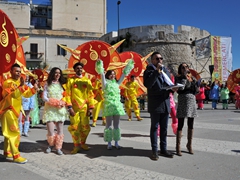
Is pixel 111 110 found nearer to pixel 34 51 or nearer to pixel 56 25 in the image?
pixel 34 51

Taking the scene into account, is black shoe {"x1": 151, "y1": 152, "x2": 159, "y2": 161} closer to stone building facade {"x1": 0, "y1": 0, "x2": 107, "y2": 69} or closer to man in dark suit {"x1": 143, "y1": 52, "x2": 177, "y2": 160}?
man in dark suit {"x1": 143, "y1": 52, "x2": 177, "y2": 160}

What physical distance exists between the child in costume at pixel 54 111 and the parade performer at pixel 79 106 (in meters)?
0.18

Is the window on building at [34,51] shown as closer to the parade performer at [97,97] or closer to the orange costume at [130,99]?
the orange costume at [130,99]

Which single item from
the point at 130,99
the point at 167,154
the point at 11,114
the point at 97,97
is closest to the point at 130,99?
the point at 130,99

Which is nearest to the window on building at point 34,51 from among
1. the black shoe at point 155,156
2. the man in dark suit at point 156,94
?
the man in dark suit at point 156,94

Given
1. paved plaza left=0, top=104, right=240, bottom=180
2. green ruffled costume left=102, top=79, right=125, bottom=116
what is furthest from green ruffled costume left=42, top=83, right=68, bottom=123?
green ruffled costume left=102, top=79, right=125, bottom=116

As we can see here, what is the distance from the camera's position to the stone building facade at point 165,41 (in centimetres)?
3127

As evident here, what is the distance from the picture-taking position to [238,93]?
16.3 meters

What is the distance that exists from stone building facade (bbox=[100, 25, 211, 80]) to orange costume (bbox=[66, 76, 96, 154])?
2616 cm

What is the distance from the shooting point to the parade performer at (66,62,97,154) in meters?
5.65

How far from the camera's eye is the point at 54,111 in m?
5.64

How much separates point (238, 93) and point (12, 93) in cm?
1443

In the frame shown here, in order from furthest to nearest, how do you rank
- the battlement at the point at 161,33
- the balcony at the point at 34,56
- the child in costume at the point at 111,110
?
the balcony at the point at 34,56 < the battlement at the point at 161,33 < the child in costume at the point at 111,110

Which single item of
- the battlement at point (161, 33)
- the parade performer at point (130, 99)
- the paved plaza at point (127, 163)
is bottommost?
the paved plaza at point (127, 163)
